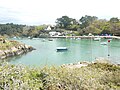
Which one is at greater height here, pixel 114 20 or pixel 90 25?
pixel 114 20

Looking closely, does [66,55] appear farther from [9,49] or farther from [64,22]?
[64,22]

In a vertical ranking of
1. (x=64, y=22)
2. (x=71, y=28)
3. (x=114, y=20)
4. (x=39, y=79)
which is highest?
(x=114, y=20)

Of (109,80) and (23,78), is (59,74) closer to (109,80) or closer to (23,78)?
(23,78)

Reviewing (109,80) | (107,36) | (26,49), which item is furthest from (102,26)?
(109,80)

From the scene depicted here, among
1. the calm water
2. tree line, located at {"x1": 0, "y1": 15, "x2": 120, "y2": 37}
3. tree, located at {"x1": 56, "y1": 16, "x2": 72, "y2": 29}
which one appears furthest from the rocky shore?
tree, located at {"x1": 56, "y1": 16, "x2": 72, "y2": 29}

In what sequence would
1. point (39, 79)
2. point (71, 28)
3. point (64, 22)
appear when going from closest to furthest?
point (39, 79), point (71, 28), point (64, 22)

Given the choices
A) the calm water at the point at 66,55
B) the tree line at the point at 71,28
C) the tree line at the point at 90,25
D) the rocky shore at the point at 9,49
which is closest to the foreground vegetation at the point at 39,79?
the calm water at the point at 66,55

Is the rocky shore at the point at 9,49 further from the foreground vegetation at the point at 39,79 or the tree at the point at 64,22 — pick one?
the tree at the point at 64,22

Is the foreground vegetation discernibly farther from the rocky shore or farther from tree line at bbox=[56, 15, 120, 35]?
tree line at bbox=[56, 15, 120, 35]

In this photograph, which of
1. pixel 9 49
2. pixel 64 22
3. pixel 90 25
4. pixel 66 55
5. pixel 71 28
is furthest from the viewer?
pixel 64 22

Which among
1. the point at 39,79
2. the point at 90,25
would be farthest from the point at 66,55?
the point at 90,25

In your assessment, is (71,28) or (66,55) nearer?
(66,55)

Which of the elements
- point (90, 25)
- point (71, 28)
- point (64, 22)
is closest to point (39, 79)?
point (90, 25)

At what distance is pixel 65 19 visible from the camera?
10988 cm
